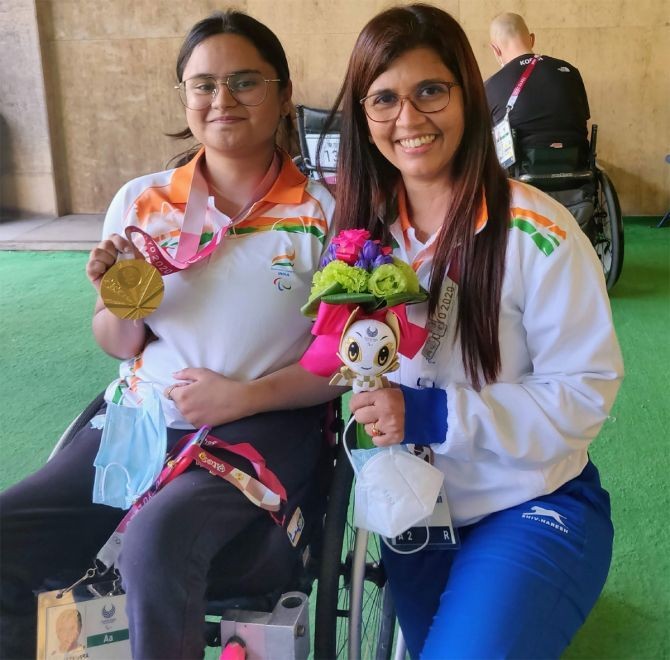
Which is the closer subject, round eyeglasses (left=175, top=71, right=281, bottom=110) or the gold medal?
the gold medal

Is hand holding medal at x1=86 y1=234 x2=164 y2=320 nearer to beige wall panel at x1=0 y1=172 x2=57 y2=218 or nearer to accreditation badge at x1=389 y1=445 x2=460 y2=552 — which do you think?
accreditation badge at x1=389 y1=445 x2=460 y2=552

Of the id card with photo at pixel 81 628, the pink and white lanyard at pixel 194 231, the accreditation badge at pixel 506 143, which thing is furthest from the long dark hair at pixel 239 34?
the accreditation badge at pixel 506 143

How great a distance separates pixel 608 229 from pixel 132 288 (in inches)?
142

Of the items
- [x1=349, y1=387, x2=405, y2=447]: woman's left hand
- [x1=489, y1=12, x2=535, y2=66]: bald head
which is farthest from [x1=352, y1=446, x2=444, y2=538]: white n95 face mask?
[x1=489, y1=12, x2=535, y2=66]: bald head

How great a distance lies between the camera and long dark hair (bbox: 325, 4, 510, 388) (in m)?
1.19

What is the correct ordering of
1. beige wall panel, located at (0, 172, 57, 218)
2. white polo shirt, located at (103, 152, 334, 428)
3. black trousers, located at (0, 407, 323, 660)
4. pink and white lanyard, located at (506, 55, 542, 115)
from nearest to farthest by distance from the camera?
black trousers, located at (0, 407, 323, 660)
white polo shirt, located at (103, 152, 334, 428)
pink and white lanyard, located at (506, 55, 542, 115)
beige wall panel, located at (0, 172, 57, 218)

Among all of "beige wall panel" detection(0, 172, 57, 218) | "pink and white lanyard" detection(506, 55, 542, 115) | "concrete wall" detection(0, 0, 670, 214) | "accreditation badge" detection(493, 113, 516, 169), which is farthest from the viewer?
"beige wall panel" detection(0, 172, 57, 218)

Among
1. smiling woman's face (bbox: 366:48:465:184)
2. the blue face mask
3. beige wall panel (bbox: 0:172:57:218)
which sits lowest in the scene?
beige wall panel (bbox: 0:172:57:218)

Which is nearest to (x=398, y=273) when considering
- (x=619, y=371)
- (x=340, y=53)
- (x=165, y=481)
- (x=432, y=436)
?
(x=432, y=436)

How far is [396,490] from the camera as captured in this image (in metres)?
1.14

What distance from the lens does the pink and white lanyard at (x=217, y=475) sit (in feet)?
3.86

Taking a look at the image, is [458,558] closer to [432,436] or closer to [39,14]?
[432,436]

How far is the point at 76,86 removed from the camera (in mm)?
6289

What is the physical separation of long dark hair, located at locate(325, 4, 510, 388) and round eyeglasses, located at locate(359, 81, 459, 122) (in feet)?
0.11
